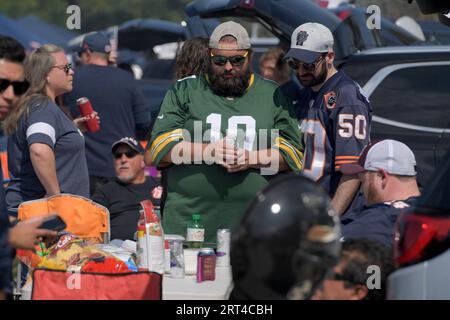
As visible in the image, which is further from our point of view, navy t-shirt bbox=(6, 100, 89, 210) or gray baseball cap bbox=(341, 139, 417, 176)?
navy t-shirt bbox=(6, 100, 89, 210)

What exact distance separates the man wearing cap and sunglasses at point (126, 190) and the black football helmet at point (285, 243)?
396 cm

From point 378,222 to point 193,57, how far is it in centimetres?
209

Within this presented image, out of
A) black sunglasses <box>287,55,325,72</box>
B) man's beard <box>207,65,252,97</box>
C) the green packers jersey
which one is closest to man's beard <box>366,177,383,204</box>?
the green packers jersey

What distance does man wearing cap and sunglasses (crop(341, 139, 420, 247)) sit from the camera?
5.19 metres

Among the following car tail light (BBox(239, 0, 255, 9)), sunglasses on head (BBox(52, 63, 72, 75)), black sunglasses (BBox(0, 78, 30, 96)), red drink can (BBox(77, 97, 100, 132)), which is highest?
car tail light (BBox(239, 0, 255, 9))

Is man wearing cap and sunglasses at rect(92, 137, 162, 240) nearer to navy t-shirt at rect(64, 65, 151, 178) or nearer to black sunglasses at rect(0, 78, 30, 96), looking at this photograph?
navy t-shirt at rect(64, 65, 151, 178)

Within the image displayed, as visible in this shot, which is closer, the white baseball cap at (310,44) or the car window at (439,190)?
the car window at (439,190)

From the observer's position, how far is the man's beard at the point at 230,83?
236 inches

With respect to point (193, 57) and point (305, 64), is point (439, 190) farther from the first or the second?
point (193, 57)

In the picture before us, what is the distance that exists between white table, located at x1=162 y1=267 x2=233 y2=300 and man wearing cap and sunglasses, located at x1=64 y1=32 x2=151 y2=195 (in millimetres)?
3396

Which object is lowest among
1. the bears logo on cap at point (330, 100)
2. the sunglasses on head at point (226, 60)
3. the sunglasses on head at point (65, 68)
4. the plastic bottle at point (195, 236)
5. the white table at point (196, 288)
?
the white table at point (196, 288)

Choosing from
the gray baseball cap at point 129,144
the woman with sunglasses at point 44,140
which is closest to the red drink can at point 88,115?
the gray baseball cap at point 129,144

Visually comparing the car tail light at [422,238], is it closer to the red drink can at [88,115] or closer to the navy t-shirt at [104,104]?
the red drink can at [88,115]
